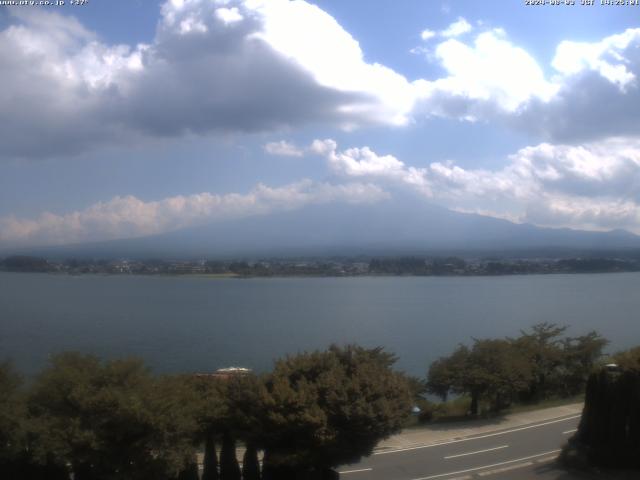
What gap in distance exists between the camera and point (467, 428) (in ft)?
41.5

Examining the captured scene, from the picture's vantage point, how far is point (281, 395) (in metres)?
7.84

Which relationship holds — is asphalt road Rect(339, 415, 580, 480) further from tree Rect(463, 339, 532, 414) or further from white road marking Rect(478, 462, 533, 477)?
tree Rect(463, 339, 532, 414)

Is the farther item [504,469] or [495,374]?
[495,374]

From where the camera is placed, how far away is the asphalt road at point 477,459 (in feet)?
30.6

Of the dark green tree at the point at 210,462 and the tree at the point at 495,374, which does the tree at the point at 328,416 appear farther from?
the tree at the point at 495,374

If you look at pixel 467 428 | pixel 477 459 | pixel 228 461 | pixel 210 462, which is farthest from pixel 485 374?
pixel 210 462

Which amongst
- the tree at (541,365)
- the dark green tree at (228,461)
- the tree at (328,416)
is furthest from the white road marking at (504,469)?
the tree at (541,365)

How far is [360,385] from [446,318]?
3229 cm

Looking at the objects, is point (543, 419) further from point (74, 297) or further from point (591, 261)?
point (591, 261)

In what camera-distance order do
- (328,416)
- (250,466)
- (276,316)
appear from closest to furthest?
(328,416), (250,466), (276,316)

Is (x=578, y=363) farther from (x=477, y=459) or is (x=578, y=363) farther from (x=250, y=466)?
(x=250, y=466)

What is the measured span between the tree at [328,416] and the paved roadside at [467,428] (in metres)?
2.98

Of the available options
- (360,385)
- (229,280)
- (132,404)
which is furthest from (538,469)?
(229,280)

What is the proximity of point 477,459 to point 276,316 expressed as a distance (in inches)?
1197
